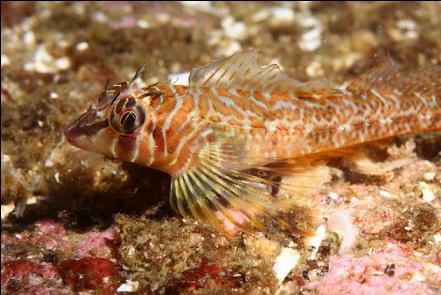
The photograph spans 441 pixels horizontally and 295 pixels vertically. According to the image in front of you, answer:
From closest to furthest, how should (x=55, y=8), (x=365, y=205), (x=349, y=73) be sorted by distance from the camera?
(x=365, y=205), (x=349, y=73), (x=55, y=8)

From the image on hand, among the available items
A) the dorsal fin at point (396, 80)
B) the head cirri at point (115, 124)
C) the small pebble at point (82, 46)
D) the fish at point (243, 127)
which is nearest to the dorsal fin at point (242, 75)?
the fish at point (243, 127)

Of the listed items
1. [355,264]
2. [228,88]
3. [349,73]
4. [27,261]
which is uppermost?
[349,73]

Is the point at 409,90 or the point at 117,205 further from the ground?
the point at 409,90

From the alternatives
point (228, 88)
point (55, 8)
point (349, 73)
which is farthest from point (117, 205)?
point (55, 8)

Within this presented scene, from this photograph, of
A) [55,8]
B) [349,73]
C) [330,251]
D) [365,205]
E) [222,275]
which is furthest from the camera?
[55,8]

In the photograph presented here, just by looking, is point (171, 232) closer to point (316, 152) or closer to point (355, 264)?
point (355, 264)

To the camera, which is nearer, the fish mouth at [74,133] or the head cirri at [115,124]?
the head cirri at [115,124]

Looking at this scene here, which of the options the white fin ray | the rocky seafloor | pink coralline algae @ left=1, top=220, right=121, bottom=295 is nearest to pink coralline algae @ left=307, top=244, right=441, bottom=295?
the rocky seafloor

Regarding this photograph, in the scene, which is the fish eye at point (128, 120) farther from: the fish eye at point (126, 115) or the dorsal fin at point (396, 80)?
the dorsal fin at point (396, 80)

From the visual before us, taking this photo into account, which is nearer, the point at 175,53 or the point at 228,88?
the point at 228,88
